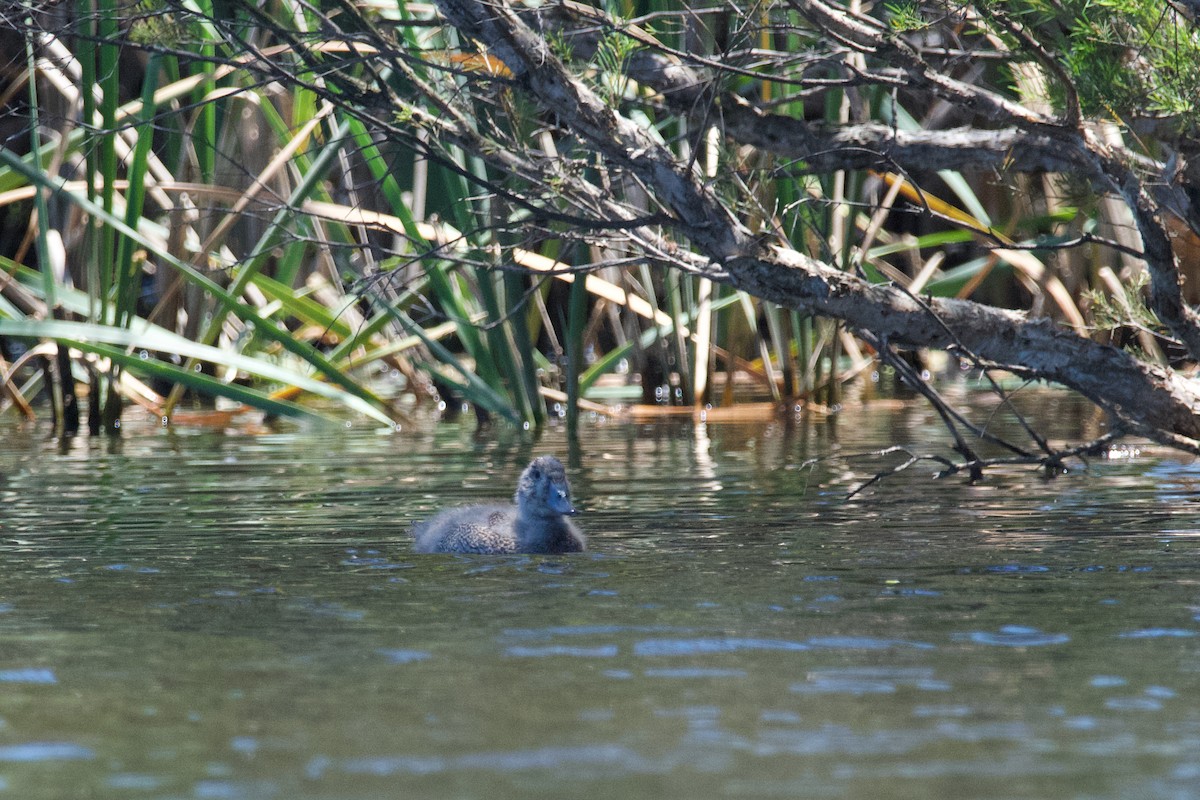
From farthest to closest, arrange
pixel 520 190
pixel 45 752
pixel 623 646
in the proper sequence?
pixel 520 190, pixel 623 646, pixel 45 752

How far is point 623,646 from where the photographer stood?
4000mm

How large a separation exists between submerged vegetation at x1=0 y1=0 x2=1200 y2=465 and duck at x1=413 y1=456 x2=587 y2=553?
72 centimetres

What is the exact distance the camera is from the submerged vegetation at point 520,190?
18.0 feet

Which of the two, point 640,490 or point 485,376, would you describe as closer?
point 640,490

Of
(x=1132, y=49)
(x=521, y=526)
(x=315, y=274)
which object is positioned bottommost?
(x=521, y=526)

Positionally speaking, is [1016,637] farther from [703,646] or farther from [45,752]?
[45,752]

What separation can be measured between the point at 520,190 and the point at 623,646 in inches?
140

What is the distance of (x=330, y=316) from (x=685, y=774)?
7.04 meters

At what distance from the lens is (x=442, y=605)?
15.1 ft

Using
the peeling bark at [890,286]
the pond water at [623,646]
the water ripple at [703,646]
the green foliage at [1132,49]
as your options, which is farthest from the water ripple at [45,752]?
the green foliage at [1132,49]

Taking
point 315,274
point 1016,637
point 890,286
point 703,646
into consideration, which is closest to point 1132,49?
point 890,286

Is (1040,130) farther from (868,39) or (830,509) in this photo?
(830,509)

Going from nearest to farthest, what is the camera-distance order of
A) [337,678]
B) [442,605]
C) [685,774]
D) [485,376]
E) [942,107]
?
[685,774] → [337,678] → [442,605] → [485,376] → [942,107]

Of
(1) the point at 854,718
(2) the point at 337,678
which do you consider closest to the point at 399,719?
(2) the point at 337,678
